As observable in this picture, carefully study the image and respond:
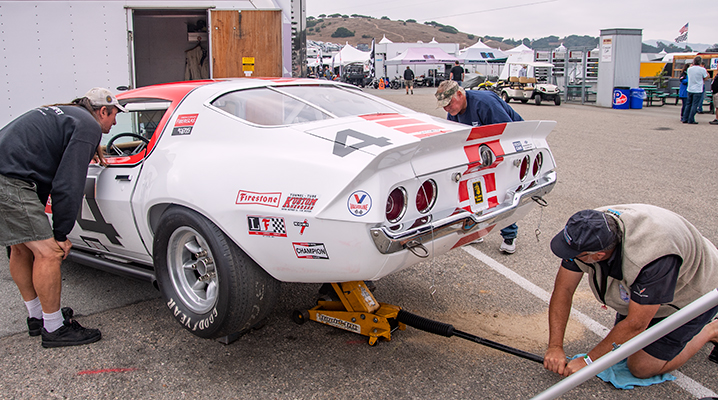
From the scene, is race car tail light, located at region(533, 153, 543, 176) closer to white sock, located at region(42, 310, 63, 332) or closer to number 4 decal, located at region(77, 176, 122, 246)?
number 4 decal, located at region(77, 176, 122, 246)

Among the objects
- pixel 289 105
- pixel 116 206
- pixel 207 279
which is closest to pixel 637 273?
pixel 289 105

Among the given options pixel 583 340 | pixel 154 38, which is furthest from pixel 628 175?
pixel 154 38

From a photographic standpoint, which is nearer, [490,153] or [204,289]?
[490,153]

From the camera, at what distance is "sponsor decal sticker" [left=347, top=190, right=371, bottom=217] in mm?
2248

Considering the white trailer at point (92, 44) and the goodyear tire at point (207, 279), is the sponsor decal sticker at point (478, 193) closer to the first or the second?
the goodyear tire at point (207, 279)

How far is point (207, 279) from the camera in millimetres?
2836

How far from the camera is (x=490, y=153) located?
2.81 metres

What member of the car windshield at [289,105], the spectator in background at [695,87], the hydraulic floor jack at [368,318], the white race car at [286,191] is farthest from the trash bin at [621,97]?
the hydraulic floor jack at [368,318]

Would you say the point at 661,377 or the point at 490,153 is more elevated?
the point at 490,153

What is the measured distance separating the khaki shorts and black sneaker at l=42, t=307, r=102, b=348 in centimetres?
53

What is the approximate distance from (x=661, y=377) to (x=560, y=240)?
0.90 meters

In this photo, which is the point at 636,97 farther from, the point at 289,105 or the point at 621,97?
the point at 289,105

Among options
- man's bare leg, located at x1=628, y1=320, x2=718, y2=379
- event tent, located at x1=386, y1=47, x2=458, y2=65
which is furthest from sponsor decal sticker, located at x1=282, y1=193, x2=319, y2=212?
event tent, located at x1=386, y1=47, x2=458, y2=65

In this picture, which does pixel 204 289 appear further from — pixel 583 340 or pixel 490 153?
pixel 583 340
